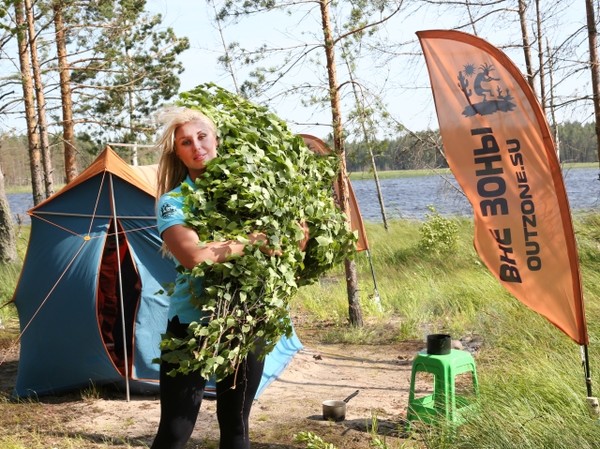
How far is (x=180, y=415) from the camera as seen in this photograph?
8.39 feet

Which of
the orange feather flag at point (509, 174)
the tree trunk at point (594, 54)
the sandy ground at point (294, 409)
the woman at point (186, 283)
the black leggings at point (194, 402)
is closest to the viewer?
the woman at point (186, 283)

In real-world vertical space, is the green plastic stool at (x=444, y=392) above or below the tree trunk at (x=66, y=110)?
below

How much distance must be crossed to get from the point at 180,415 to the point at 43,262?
374 cm

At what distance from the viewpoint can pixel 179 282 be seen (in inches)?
96.8

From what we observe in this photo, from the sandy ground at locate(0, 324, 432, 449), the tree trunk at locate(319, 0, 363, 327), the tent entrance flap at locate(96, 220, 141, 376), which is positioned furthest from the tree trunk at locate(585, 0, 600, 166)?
the tent entrance flap at locate(96, 220, 141, 376)

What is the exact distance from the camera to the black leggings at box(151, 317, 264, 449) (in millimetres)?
2537

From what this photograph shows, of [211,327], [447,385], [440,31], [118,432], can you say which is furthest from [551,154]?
[118,432]

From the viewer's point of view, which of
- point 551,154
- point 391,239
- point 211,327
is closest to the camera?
point 211,327

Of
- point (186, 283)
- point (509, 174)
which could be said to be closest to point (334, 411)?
point (509, 174)

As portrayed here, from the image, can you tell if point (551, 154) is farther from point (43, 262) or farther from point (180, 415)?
point (43, 262)

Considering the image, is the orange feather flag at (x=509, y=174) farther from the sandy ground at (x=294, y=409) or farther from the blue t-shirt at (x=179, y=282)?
the blue t-shirt at (x=179, y=282)

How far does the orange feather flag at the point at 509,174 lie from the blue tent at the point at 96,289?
258 centimetres

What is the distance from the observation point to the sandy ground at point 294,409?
14.9 feet

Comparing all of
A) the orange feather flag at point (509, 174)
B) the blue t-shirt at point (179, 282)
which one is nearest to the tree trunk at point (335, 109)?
the orange feather flag at point (509, 174)
